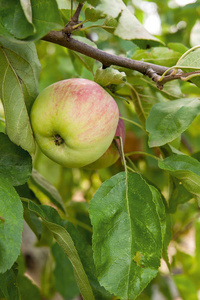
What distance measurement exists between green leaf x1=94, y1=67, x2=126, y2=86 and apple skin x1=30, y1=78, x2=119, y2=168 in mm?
36

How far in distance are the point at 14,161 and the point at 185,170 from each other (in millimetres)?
324

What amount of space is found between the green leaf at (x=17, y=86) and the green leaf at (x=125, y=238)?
6.8 inches

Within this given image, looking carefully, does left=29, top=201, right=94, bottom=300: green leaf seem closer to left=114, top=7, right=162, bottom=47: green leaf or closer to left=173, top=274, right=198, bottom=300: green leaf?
left=114, top=7, right=162, bottom=47: green leaf

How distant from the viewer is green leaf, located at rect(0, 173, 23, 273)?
536 mm

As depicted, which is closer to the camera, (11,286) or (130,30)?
(130,30)

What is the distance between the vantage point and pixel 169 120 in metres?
0.79

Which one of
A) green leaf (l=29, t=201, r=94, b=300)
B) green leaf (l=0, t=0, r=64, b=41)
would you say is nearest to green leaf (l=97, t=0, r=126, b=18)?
green leaf (l=0, t=0, r=64, b=41)

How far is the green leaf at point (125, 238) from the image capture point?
589 mm

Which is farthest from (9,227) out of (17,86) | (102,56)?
(102,56)

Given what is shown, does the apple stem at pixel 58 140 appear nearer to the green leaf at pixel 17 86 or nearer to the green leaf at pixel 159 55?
the green leaf at pixel 17 86

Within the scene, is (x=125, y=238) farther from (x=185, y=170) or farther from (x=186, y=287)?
(x=186, y=287)

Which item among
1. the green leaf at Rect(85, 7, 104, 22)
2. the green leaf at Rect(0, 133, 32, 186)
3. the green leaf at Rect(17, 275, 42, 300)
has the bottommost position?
the green leaf at Rect(17, 275, 42, 300)

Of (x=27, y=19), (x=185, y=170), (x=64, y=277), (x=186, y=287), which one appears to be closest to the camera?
(x=27, y=19)

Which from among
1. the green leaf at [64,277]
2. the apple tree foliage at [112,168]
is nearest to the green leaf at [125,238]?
the apple tree foliage at [112,168]
